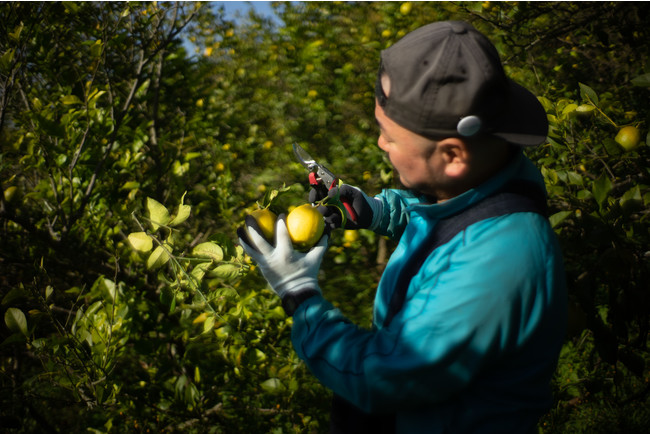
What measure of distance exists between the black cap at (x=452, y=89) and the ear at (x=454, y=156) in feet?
0.07

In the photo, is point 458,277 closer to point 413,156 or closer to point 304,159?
point 413,156

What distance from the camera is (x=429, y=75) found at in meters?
0.76

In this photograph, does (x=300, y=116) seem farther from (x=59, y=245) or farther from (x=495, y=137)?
(x=495, y=137)

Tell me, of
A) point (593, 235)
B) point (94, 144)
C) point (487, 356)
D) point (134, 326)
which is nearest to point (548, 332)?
point (487, 356)

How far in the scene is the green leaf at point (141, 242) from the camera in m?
0.98

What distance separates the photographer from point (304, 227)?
1060 mm

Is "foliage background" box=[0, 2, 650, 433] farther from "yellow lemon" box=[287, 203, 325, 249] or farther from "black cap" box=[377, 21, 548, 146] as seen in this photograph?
"black cap" box=[377, 21, 548, 146]

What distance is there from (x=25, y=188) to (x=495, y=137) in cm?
232

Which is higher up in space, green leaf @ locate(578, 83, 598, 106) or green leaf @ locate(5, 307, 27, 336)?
green leaf @ locate(5, 307, 27, 336)

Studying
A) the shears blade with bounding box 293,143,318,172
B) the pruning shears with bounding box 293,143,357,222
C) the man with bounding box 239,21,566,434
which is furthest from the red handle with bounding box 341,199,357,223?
the man with bounding box 239,21,566,434

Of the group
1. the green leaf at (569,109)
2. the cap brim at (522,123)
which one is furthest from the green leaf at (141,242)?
the green leaf at (569,109)

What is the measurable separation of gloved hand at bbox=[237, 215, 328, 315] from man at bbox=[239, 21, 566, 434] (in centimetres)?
2

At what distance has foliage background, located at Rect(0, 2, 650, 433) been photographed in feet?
4.04

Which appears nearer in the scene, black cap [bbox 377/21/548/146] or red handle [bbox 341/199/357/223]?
black cap [bbox 377/21/548/146]
